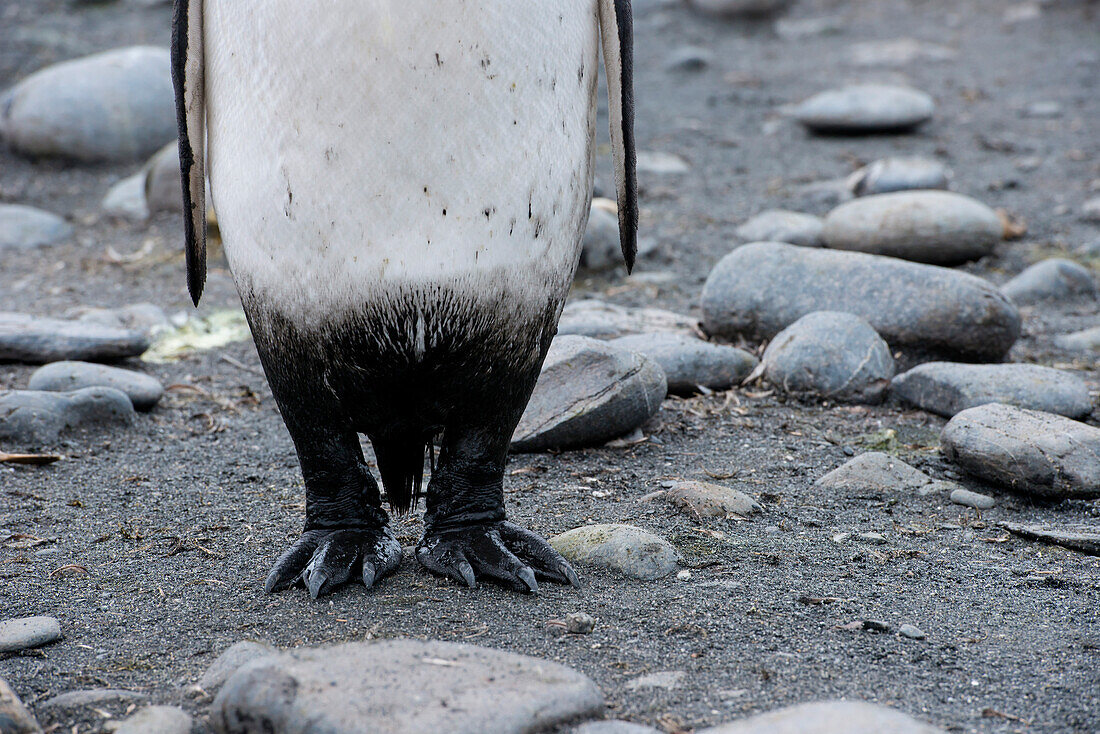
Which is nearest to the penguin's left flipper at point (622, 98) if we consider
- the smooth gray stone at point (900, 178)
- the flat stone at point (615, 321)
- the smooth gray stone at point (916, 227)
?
the flat stone at point (615, 321)

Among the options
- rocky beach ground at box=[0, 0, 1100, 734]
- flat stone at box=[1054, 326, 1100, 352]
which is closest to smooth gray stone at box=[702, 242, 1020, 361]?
rocky beach ground at box=[0, 0, 1100, 734]

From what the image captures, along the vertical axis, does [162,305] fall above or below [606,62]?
below

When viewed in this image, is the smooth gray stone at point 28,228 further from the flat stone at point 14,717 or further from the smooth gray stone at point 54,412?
the flat stone at point 14,717

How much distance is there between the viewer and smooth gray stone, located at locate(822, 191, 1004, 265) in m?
4.74

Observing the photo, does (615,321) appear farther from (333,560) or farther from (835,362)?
(333,560)

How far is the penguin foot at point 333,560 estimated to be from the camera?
7.01 ft

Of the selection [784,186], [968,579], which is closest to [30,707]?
[968,579]

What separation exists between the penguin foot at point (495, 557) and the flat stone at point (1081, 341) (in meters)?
2.66

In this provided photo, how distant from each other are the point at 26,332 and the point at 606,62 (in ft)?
8.34

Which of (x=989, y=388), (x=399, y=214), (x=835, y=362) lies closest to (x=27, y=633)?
(x=399, y=214)

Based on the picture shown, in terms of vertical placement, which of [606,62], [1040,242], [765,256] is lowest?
[1040,242]

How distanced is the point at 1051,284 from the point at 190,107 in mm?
3751

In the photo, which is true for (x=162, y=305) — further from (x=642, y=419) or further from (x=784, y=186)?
(x=784, y=186)

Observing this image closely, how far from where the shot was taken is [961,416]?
2918mm
